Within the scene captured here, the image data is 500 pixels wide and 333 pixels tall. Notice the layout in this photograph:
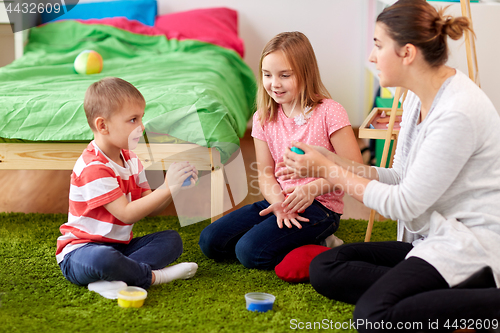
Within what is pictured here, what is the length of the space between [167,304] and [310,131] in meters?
0.61

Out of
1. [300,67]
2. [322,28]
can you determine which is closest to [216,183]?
[300,67]

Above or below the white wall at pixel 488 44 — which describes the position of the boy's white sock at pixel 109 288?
below

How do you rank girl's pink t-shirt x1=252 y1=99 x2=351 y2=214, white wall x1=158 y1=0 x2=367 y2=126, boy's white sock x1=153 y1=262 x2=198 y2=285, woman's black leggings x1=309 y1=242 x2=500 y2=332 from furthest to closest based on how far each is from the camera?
white wall x1=158 y1=0 x2=367 y2=126
girl's pink t-shirt x1=252 y1=99 x2=351 y2=214
boy's white sock x1=153 y1=262 x2=198 y2=285
woman's black leggings x1=309 y1=242 x2=500 y2=332

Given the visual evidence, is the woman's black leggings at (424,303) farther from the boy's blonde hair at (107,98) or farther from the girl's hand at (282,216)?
the boy's blonde hair at (107,98)

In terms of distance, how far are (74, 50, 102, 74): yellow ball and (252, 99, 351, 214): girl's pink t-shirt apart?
1123 millimetres

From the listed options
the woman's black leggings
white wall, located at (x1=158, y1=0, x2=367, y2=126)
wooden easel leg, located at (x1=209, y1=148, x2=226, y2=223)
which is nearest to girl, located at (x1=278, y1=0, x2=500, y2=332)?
the woman's black leggings

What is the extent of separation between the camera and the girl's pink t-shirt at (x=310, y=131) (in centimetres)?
135

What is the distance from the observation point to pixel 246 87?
287 centimetres

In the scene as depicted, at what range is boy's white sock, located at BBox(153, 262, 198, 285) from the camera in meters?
1.24

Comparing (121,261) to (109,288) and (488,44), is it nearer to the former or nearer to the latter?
(109,288)

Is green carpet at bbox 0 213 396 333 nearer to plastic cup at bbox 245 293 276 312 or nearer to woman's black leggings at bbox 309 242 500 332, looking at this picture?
plastic cup at bbox 245 293 276 312

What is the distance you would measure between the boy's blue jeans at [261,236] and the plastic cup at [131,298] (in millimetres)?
326

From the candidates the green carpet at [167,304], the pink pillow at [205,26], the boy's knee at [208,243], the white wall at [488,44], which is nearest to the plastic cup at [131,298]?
the green carpet at [167,304]

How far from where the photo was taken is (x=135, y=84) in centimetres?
195
